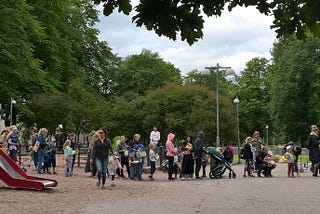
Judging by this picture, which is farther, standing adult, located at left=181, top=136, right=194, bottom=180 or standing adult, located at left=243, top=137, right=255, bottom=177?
standing adult, located at left=243, top=137, right=255, bottom=177

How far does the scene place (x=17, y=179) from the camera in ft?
49.9

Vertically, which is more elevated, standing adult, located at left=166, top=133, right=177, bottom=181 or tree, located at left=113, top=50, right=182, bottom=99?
tree, located at left=113, top=50, right=182, bottom=99

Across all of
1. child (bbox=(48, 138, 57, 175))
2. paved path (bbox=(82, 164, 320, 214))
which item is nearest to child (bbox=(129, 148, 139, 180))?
child (bbox=(48, 138, 57, 175))

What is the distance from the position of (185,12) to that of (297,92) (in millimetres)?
59545

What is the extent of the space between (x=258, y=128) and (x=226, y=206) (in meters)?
73.6

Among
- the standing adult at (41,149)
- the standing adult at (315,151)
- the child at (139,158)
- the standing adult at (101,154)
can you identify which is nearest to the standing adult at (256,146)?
the standing adult at (315,151)

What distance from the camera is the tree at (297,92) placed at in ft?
207

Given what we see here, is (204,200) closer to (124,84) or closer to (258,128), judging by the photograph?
(124,84)

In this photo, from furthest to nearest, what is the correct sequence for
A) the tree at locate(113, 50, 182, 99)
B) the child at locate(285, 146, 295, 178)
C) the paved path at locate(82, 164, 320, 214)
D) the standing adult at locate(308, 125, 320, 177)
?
1. the tree at locate(113, 50, 182, 99)
2. the child at locate(285, 146, 295, 178)
3. the standing adult at locate(308, 125, 320, 177)
4. the paved path at locate(82, 164, 320, 214)

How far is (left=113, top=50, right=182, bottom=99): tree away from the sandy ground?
51.6 metres

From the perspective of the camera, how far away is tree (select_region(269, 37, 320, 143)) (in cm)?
6306

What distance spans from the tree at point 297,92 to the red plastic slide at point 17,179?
51197 mm

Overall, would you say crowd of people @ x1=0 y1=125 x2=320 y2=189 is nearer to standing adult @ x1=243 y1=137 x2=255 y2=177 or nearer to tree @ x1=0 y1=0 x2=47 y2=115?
standing adult @ x1=243 y1=137 x2=255 y2=177

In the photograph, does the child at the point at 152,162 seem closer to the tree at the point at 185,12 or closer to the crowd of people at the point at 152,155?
the crowd of people at the point at 152,155
